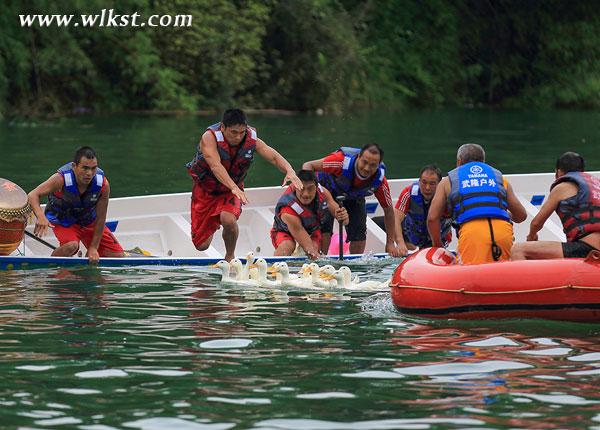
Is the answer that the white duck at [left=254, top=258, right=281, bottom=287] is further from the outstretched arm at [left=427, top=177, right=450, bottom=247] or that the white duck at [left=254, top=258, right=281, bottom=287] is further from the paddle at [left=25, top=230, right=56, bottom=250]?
the paddle at [left=25, top=230, right=56, bottom=250]

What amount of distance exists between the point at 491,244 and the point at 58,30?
2648cm

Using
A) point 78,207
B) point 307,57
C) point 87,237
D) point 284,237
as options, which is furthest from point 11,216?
point 307,57

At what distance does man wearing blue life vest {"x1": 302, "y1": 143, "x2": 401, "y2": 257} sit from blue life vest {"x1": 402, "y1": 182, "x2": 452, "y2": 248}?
25 centimetres

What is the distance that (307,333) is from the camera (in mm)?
10242

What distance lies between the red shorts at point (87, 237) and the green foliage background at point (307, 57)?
21.5 metres

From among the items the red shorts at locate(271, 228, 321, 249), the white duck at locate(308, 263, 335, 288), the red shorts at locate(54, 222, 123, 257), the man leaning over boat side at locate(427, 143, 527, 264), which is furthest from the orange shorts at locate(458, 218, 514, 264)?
the red shorts at locate(54, 222, 123, 257)

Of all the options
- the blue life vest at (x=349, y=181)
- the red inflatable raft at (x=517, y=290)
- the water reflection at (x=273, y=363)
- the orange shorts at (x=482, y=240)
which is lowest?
the water reflection at (x=273, y=363)

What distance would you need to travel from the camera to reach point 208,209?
13.8 m

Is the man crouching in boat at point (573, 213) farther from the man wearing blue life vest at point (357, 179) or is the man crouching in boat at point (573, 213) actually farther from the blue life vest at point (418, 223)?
the man wearing blue life vest at point (357, 179)

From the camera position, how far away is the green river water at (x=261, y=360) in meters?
7.96

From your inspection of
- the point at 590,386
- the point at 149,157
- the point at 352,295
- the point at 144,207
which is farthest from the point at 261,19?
the point at 590,386

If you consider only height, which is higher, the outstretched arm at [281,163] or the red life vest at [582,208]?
the outstretched arm at [281,163]

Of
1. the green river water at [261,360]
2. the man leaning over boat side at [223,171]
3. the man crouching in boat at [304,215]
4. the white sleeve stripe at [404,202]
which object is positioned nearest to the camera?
the green river water at [261,360]

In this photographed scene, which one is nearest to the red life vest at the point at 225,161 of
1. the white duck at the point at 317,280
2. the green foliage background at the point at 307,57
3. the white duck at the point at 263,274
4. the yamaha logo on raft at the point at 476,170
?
the white duck at the point at 263,274
